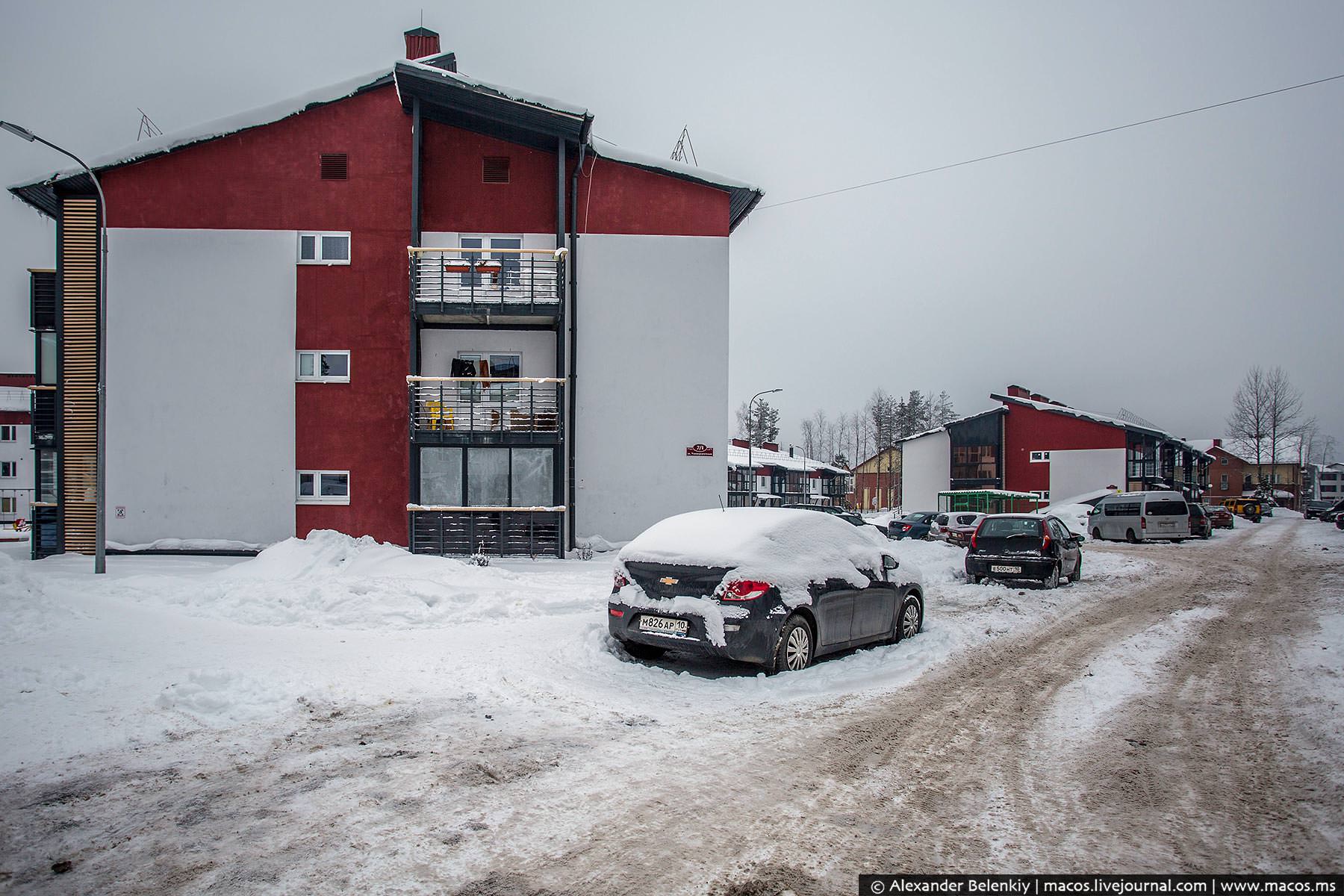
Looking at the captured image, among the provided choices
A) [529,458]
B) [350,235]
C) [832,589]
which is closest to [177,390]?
[350,235]

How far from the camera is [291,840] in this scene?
359cm

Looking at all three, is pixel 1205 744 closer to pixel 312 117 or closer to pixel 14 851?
pixel 14 851

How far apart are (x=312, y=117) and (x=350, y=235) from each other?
3.19 metres

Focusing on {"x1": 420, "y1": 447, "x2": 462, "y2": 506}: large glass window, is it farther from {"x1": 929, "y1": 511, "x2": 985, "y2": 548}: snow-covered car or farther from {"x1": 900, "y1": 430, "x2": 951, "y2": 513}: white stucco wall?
{"x1": 900, "y1": 430, "x2": 951, "y2": 513}: white stucco wall

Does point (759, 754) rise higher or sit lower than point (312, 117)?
lower

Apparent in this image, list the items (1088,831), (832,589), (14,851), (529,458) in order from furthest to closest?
(529,458)
(832,589)
(1088,831)
(14,851)

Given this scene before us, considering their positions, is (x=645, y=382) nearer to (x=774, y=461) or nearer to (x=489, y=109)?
(x=489, y=109)

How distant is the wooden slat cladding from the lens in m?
19.1

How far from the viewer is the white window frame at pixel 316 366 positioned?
19.3m

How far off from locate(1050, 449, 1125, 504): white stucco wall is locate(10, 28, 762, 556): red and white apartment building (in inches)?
1598

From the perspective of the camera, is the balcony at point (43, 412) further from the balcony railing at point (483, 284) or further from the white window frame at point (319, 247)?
the balcony railing at point (483, 284)

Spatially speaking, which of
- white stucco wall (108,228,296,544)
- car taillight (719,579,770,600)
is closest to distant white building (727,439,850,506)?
white stucco wall (108,228,296,544)

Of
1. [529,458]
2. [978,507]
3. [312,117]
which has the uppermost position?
[312,117]

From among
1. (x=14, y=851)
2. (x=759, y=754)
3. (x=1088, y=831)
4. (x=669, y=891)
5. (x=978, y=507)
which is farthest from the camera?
(x=978, y=507)
